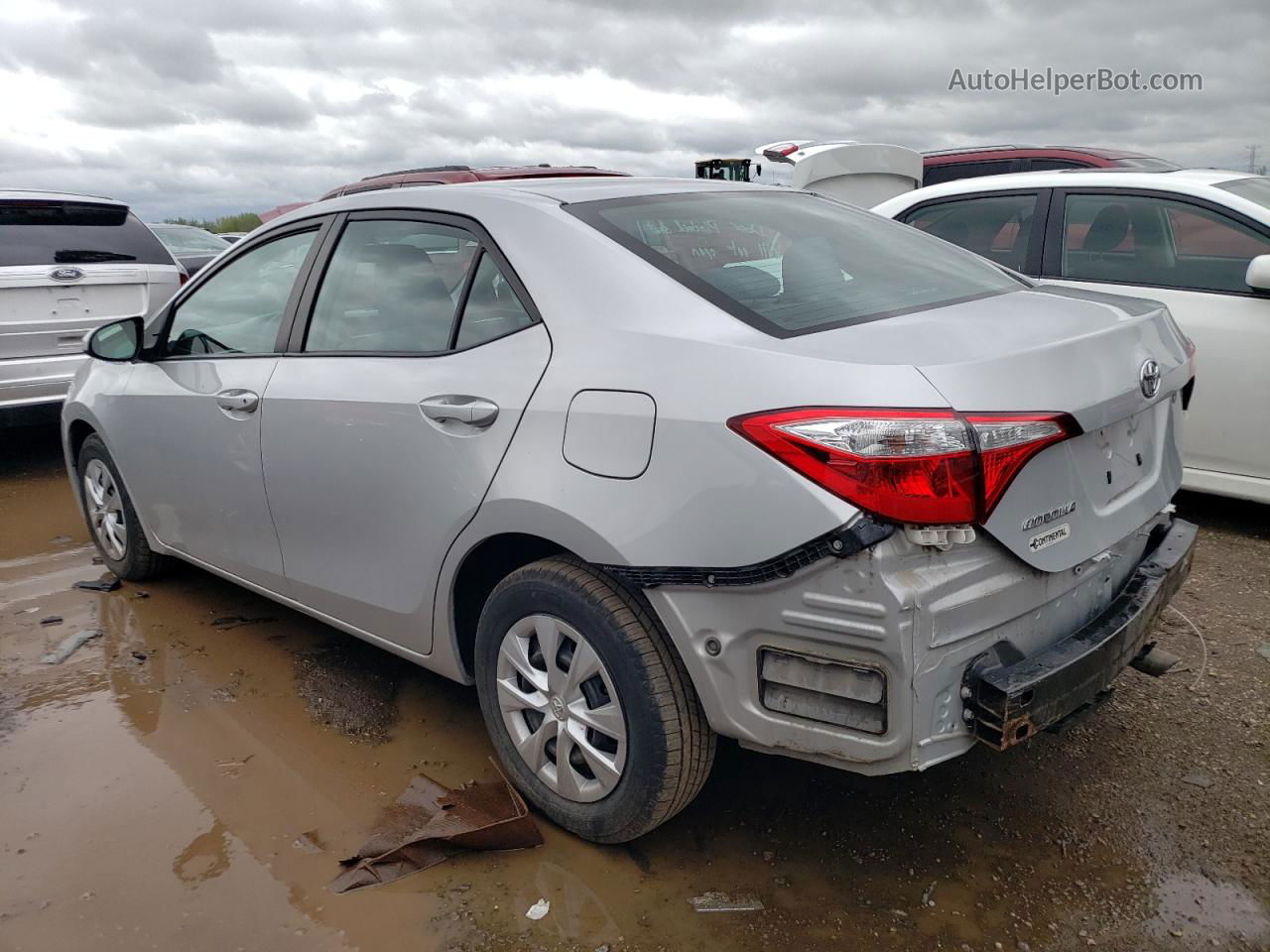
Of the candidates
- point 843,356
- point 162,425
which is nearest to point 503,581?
point 843,356

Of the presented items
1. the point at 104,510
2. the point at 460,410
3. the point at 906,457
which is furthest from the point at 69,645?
the point at 906,457

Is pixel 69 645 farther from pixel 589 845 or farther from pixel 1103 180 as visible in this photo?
pixel 1103 180

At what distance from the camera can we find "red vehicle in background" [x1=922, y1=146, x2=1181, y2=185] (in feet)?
25.0

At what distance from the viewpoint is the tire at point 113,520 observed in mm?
4355

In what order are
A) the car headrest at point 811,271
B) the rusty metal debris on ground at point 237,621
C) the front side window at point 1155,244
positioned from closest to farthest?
the car headrest at point 811,271 → the rusty metal debris on ground at point 237,621 → the front side window at point 1155,244

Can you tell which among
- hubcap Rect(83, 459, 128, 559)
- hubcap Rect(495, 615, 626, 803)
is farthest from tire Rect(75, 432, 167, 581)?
hubcap Rect(495, 615, 626, 803)

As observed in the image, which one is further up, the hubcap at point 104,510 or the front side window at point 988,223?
the front side window at point 988,223

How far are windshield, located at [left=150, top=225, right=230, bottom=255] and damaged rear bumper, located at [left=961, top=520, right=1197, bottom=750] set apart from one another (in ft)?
36.5

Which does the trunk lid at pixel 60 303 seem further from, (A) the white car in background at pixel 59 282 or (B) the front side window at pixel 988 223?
(B) the front side window at pixel 988 223

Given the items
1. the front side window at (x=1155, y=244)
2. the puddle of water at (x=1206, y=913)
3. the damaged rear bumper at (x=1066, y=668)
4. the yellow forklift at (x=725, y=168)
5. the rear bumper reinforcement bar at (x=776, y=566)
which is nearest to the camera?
the rear bumper reinforcement bar at (x=776, y=566)

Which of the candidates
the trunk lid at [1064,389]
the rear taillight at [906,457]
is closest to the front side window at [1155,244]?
the trunk lid at [1064,389]

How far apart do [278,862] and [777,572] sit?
1.54 metres

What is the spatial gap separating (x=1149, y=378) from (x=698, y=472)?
44.5 inches

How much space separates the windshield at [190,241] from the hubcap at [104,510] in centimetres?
760
